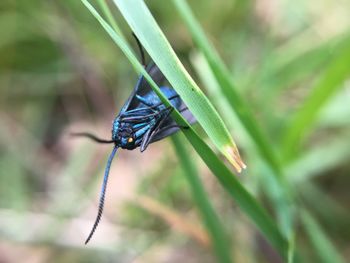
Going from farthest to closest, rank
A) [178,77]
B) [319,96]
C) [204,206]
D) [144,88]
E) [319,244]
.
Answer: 1. [319,96]
2. [319,244]
3. [204,206]
4. [144,88]
5. [178,77]

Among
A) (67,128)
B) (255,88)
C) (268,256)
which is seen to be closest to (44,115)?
(67,128)

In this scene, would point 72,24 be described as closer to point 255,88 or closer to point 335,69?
point 255,88

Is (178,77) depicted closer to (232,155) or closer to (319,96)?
(232,155)

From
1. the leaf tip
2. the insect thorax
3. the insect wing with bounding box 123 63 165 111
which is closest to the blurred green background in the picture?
the insect wing with bounding box 123 63 165 111

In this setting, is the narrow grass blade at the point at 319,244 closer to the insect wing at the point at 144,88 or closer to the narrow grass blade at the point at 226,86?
the narrow grass blade at the point at 226,86

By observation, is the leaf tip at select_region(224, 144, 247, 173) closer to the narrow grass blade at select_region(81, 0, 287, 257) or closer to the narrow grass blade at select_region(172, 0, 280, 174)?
the narrow grass blade at select_region(81, 0, 287, 257)

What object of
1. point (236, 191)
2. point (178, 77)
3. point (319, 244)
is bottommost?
point (319, 244)

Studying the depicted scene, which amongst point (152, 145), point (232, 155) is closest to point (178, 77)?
point (232, 155)

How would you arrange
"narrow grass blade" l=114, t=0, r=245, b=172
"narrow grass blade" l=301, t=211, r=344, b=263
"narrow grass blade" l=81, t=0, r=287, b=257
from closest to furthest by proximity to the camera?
"narrow grass blade" l=114, t=0, r=245, b=172 < "narrow grass blade" l=81, t=0, r=287, b=257 < "narrow grass blade" l=301, t=211, r=344, b=263
